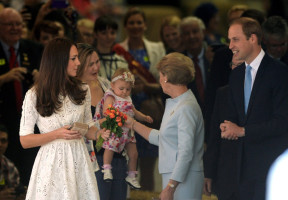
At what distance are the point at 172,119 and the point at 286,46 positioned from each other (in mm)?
2168

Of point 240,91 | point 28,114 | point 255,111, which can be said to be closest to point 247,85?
point 240,91

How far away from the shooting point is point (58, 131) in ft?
18.8

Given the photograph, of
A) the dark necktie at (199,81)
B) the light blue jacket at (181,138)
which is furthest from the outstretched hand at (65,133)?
the dark necktie at (199,81)

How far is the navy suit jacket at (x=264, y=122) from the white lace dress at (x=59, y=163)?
1.21 metres

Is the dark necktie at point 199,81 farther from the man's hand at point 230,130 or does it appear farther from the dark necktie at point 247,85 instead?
the man's hand at point 230,130

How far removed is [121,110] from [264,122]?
1272 millimetres

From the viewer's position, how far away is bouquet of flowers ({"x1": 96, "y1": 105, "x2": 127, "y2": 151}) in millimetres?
6184

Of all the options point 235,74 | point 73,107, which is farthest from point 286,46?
point 73,107

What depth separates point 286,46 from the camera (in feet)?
25.8

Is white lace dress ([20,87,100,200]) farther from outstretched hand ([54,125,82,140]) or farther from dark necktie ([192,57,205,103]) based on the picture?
dark necktie ([192,57,205,103])

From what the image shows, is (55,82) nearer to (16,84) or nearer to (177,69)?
(177,69)

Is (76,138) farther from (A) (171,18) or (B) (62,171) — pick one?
(A) (171,18)

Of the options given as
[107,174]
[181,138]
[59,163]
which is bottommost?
[107,174]

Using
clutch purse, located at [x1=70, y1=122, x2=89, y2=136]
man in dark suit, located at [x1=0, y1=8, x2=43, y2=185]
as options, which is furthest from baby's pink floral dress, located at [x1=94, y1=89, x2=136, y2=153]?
man in dark suit, located at [x1=0, y1=8, x2=43, y2=185]
